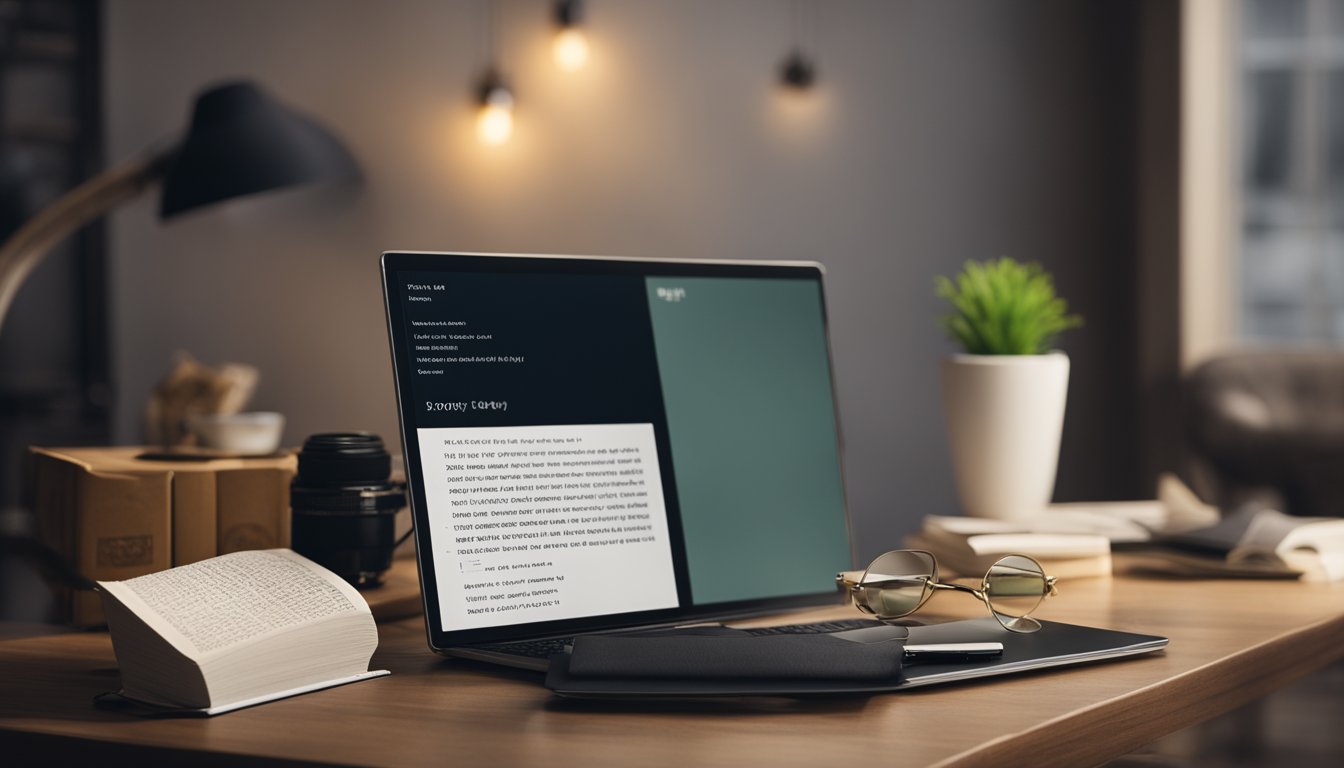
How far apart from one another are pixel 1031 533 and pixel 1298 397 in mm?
1471

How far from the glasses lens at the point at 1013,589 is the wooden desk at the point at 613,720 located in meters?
0.08

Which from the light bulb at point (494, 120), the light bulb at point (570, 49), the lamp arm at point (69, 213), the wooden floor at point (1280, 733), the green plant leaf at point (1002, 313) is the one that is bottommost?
the wooden floor at point (1280, 733)

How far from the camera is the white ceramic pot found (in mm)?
1386

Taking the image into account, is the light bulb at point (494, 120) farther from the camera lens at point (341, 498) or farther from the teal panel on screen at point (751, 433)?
the camera lens at point (341, 498)

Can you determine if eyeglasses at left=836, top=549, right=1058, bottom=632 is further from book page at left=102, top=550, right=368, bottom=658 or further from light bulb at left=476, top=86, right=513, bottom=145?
light bulb at left=476, top=86, right=513, bottom=145

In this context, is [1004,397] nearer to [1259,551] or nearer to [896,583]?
[1259,551]

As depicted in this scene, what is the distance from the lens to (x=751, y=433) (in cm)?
111

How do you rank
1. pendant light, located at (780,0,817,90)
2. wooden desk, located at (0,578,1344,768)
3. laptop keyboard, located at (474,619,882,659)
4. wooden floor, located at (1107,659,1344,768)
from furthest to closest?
pendant light, located at (780,0,817,90), wooden floor, located at (1107,659,1344,768), laptop keyboard, located at (474,619,882,659), wooden desk, located at (0,578,1344,768)

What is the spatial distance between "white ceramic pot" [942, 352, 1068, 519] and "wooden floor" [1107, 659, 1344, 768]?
1143 mm

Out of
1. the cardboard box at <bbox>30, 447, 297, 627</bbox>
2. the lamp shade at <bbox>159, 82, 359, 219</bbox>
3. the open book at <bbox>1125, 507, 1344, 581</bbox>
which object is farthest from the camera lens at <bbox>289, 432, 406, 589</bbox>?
the lamp shade at <bbox>159, 82, 359, 219</bbox>

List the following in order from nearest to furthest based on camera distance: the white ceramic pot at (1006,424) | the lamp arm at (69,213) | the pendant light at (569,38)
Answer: the white ceramic pot at (1006,424) < the lamp arm at (69,213) < the pendant light at (569,38)

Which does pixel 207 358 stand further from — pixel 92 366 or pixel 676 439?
pixel 676 439

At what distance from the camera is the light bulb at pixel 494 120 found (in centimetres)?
380

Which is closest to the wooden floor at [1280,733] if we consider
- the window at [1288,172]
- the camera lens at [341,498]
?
the window at [1288,172]
